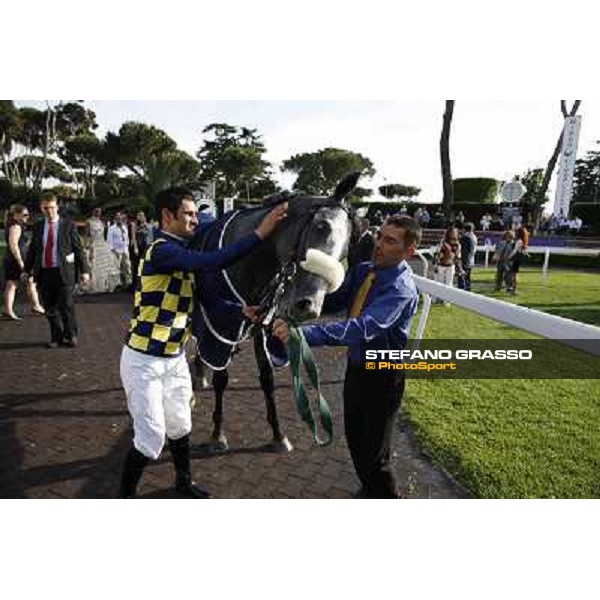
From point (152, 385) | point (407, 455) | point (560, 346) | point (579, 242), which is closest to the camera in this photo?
point (152, 385)

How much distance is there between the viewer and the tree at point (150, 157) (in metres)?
3.08

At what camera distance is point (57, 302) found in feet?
20.0

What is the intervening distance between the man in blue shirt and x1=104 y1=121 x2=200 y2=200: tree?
1.54m

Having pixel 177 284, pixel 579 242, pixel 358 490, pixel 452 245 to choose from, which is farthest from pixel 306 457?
pixel 579 242

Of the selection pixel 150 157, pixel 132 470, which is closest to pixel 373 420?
pixel 132 470

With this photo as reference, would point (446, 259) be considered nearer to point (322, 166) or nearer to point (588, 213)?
point (322, 166)

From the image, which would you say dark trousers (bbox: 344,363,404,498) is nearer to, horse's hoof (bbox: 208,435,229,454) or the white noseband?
the white noseband

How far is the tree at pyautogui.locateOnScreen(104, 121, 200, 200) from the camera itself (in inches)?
121

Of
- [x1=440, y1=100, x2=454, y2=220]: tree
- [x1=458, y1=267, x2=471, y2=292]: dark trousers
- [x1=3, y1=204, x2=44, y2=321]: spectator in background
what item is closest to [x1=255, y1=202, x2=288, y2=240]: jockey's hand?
[x1=440, y1=100, x2=454, y2=220]: tree

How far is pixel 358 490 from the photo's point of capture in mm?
2982

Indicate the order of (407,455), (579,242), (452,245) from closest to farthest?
(407,455), (452,245), (579,242)

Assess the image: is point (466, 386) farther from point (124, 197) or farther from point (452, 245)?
point (452, 245)

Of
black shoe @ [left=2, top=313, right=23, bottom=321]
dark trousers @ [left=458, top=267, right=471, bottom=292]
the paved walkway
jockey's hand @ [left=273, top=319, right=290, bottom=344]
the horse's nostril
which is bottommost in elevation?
black shoe @ [left=2, top=313, right=23, bottom=321]

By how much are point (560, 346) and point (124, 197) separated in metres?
3.58
